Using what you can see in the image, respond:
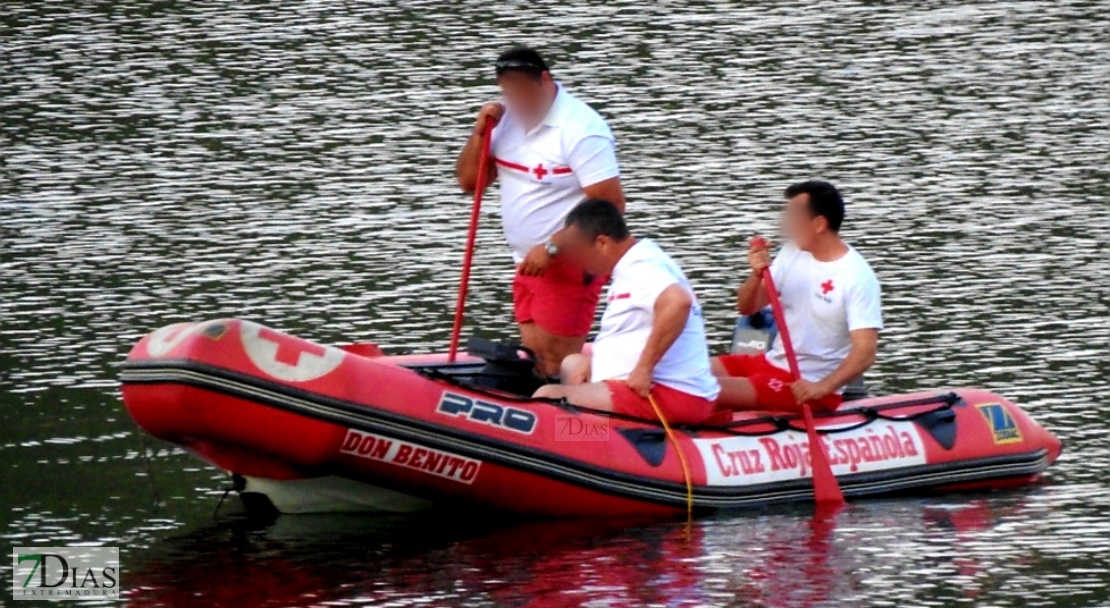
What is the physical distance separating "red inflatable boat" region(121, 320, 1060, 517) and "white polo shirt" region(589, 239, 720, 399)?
229 millimetres

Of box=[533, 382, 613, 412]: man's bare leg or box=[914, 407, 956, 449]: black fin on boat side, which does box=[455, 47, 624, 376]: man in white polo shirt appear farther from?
box=[914, 407, 956, 449]: black fin on boat side

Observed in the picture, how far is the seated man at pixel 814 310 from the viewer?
9.20 meters

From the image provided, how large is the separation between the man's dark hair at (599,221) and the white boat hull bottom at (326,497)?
136 centimetres

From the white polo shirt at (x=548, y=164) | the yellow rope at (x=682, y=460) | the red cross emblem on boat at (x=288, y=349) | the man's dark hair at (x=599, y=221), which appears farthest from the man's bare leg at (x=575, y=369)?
the red cross emblem on boat at (x=288, y=349)

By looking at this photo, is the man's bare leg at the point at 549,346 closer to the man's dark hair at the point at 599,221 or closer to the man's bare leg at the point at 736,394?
the man's bare leg at the point at 736,394

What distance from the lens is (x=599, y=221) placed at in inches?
346

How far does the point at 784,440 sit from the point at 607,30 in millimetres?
13230

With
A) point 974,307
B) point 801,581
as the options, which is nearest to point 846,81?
point 974,307

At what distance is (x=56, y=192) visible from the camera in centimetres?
1606

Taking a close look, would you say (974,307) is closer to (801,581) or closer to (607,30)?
(801,581)

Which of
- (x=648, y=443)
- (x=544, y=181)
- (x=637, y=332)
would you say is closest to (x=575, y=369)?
(x=637, y=332)

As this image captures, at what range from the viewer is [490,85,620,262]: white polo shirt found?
929 centimetres

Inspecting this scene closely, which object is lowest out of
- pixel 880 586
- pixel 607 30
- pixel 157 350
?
pixel 880 586

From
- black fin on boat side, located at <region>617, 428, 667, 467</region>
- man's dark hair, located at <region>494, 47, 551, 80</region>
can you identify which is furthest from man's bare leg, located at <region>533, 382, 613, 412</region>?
man's dark hair, located at <region>494, 47, 551, 80</region>
